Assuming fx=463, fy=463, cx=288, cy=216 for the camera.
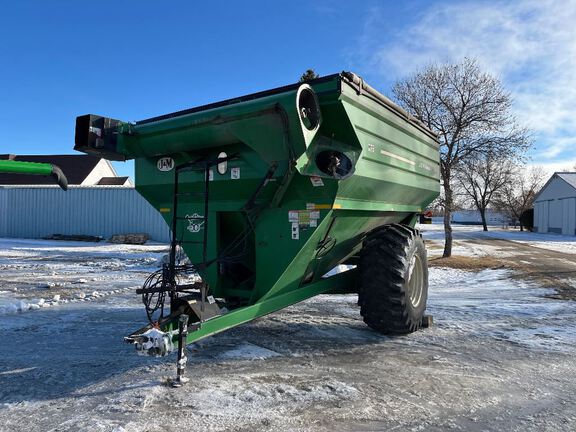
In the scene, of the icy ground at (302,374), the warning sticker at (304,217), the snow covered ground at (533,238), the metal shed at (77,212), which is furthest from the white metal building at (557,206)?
the warning sticker at (304,217)

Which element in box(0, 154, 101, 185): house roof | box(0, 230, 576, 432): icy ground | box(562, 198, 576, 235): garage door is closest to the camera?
box(0, 230, 576, 432): icy ground

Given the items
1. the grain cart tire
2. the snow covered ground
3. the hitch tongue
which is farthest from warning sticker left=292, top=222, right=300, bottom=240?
the snow covered ground

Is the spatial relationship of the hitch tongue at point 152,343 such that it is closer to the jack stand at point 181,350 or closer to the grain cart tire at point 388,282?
the jack stand at point 181,350

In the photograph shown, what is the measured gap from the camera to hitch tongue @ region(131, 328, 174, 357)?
3.34 m

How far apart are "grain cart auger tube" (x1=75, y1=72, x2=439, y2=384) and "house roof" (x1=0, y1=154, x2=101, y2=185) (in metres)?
32.8

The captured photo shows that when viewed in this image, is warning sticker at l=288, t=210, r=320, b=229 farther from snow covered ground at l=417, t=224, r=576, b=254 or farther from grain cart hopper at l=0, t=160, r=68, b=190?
snow covered ground at l=417, t=224, r=576, b=254

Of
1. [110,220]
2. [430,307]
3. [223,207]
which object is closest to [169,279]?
[223,207]

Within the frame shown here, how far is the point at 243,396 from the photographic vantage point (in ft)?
12.1

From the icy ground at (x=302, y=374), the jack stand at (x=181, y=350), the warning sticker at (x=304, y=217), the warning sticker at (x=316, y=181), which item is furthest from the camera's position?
the warning sticker at (x=304, y=217)

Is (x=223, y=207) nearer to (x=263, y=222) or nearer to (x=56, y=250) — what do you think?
(x=263, y=222)

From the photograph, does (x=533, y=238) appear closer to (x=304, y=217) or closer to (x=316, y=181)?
(x=304, y=217)

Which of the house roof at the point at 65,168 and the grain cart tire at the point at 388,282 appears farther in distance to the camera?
the house roof at the point at 65,168

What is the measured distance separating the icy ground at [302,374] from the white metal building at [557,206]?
37.1 meters

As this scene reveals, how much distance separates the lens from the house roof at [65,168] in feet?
117
